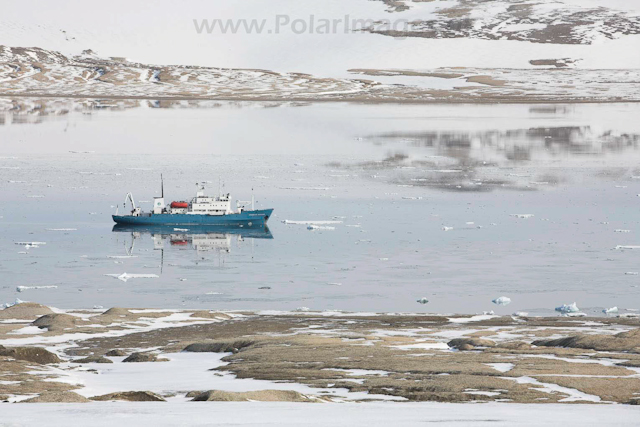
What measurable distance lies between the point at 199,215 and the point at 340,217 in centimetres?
427

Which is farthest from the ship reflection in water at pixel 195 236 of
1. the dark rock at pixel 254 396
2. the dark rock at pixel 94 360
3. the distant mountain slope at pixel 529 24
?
the distant mountain slope at pixel 529 24

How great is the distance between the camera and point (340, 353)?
611 inches

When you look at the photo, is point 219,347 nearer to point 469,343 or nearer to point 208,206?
point 469,343

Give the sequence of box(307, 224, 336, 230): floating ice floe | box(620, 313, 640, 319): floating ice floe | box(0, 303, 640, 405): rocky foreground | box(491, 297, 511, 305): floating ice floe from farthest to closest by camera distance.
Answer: box(307, 224, 336, 230): floating ice floe < box(491, 297, 511, 305): floating ice floe < box(620, 313, 640, 319): floating ice floe < box(0, 303, 640, 405): rocky foreground

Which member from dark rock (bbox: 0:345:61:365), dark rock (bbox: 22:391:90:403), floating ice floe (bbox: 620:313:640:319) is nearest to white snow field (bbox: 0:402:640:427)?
dark rock (bbox: 22:391:90:403)

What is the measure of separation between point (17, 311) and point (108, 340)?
9.86 ft

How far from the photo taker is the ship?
32688 mm

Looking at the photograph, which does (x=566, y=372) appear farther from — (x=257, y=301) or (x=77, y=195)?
(x=77, y=195)

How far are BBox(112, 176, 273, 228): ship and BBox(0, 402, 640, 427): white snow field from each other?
833 inches

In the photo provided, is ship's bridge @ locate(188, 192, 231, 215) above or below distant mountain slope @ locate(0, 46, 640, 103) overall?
below

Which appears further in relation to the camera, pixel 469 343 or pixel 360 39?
pixel 360 39

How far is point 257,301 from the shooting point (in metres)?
21.9

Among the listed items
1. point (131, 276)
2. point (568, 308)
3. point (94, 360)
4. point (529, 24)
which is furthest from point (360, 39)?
point (94, 360)

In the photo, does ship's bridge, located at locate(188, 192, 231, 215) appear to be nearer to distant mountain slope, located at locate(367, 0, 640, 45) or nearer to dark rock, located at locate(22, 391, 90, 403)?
dark rock, located at locate(22, 391, 90, 403)
